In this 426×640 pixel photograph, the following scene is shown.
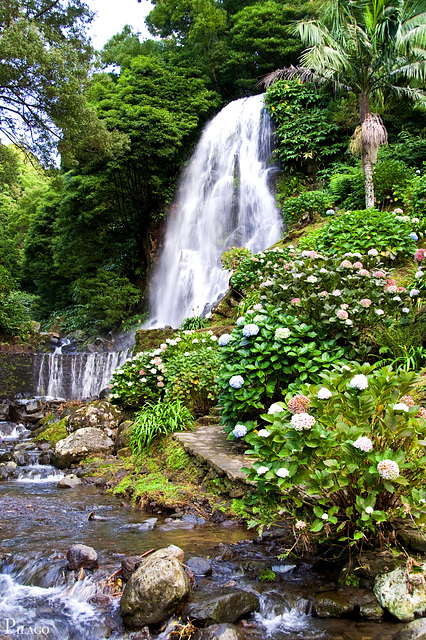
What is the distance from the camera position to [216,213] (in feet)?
51.9

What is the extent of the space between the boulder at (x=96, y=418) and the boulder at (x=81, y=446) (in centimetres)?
65

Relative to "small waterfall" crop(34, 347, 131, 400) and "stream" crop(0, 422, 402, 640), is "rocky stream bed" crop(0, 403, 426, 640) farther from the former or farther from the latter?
"small waterfall" crop(34, 347, 131, 400)

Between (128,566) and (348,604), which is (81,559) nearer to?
(128,566)

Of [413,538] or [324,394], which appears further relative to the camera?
[413,538]

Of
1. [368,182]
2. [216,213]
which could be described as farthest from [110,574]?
[216,213]

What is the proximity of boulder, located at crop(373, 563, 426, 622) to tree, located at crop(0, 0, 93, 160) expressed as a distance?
12696mm

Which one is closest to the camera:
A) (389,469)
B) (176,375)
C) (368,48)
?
(389,469)

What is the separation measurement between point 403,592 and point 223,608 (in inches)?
35.1

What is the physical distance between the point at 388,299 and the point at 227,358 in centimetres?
192

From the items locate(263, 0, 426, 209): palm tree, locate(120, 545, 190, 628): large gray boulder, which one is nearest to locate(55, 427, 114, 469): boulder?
locate(120, 545, 190, 628): large gray boulder

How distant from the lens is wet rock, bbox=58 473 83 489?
5449mm

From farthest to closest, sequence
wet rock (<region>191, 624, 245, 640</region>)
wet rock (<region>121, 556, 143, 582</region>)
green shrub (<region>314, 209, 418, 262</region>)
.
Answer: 1. green shrub (<region>314, 209, 418, 262</region>)
2. wet rock (<region>121, 556, 143, 582</region>)
3. wet rock (<region>191, 624, 245, 640</region>)

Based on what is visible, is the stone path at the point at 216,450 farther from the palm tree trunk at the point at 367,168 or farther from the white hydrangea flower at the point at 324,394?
the palm tree trunk at the point at 367,168

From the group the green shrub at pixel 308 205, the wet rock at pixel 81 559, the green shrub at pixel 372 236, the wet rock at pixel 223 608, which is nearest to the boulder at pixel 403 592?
the wet rock at pixel 223 608
